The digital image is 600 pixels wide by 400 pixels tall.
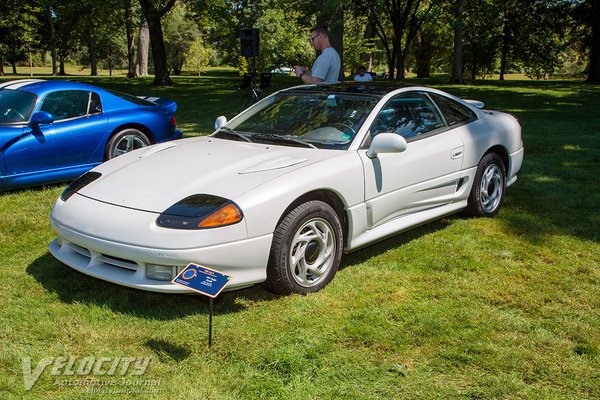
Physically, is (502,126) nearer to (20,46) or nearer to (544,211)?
(544,211)

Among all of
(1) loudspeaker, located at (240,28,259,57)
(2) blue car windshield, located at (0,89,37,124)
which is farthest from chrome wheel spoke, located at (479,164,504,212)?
(1) loudspeaker, located at (240,28,259,57)

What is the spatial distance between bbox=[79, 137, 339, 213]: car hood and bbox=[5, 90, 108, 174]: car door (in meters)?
2.14

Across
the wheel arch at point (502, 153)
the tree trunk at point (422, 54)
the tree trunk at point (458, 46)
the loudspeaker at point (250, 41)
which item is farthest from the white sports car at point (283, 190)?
the tree trunk at point (422, 54)

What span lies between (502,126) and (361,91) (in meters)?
1.78

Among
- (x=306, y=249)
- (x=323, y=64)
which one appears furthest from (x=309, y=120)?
(x=323, y=64)

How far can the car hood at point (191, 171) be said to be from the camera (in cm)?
364

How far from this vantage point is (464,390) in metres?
2.77

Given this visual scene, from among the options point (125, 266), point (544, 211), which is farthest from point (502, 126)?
point (125, 266)

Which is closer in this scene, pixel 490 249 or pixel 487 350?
pixel 487 350

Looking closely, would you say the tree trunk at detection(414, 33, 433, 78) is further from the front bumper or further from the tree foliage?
the front bumper

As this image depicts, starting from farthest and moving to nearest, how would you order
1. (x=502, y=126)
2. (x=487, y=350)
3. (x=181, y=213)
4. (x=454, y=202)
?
(x=502, y=126) → (x=454, y=202) → (x=181, y=213) → (x=487, y=350)

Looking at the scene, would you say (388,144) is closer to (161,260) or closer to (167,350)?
(161,260)

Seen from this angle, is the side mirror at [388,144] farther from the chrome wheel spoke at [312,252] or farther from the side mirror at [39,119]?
the side mirror at [39,119]

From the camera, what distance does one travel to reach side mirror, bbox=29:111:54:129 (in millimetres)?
6066
